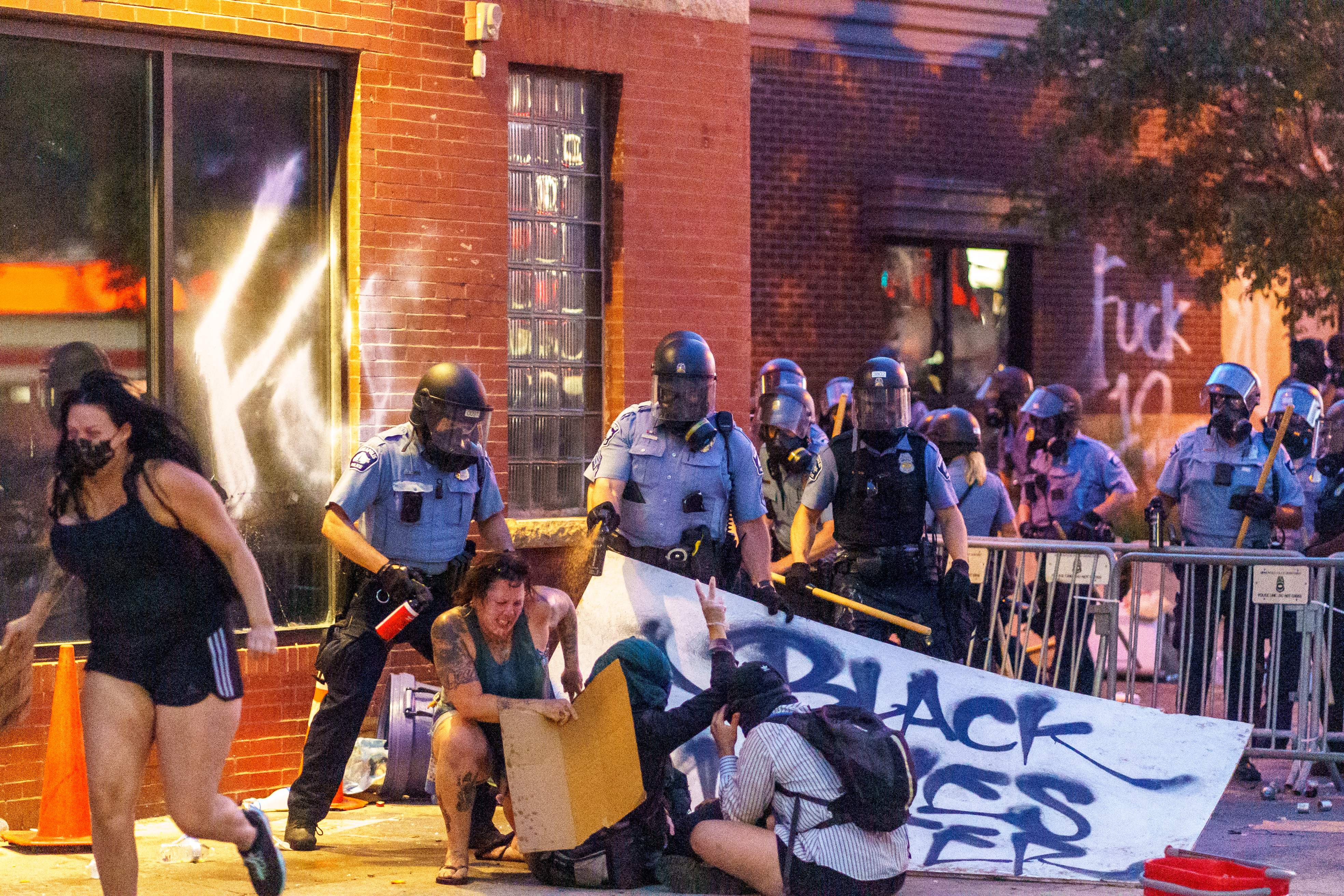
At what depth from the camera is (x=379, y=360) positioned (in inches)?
349

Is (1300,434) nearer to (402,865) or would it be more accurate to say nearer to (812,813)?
(812,813)

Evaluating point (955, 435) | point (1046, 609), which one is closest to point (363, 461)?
point (955, 435)

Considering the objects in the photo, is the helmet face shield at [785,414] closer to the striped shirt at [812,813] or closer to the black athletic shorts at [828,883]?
the striped shirt at [812,813]

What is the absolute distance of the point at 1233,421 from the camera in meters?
9.57

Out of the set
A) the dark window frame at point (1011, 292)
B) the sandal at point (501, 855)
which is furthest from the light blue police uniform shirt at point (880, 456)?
the dark window frame at point (1011, 292)

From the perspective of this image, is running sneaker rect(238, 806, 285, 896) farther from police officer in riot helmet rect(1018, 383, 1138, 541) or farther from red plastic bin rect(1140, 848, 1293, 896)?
police officer in riot helmet rect(1018, 383, 1138, 541)

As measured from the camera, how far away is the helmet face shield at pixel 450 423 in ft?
24.7

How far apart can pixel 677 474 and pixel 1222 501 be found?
10.9ft

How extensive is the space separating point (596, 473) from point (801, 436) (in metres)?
1.92

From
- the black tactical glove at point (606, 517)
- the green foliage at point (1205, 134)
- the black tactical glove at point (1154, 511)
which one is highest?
the green foliage at point (1205, 134)

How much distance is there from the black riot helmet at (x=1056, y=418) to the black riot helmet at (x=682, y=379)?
11.1 feet

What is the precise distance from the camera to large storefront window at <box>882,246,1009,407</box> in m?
15.7

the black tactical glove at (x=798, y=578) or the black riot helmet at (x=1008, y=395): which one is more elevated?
the black riot helmet at (x=1008, y=395)

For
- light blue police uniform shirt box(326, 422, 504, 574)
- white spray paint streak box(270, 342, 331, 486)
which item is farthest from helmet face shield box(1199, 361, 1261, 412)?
white spray paint streak box(270, 342, 331, 486)
